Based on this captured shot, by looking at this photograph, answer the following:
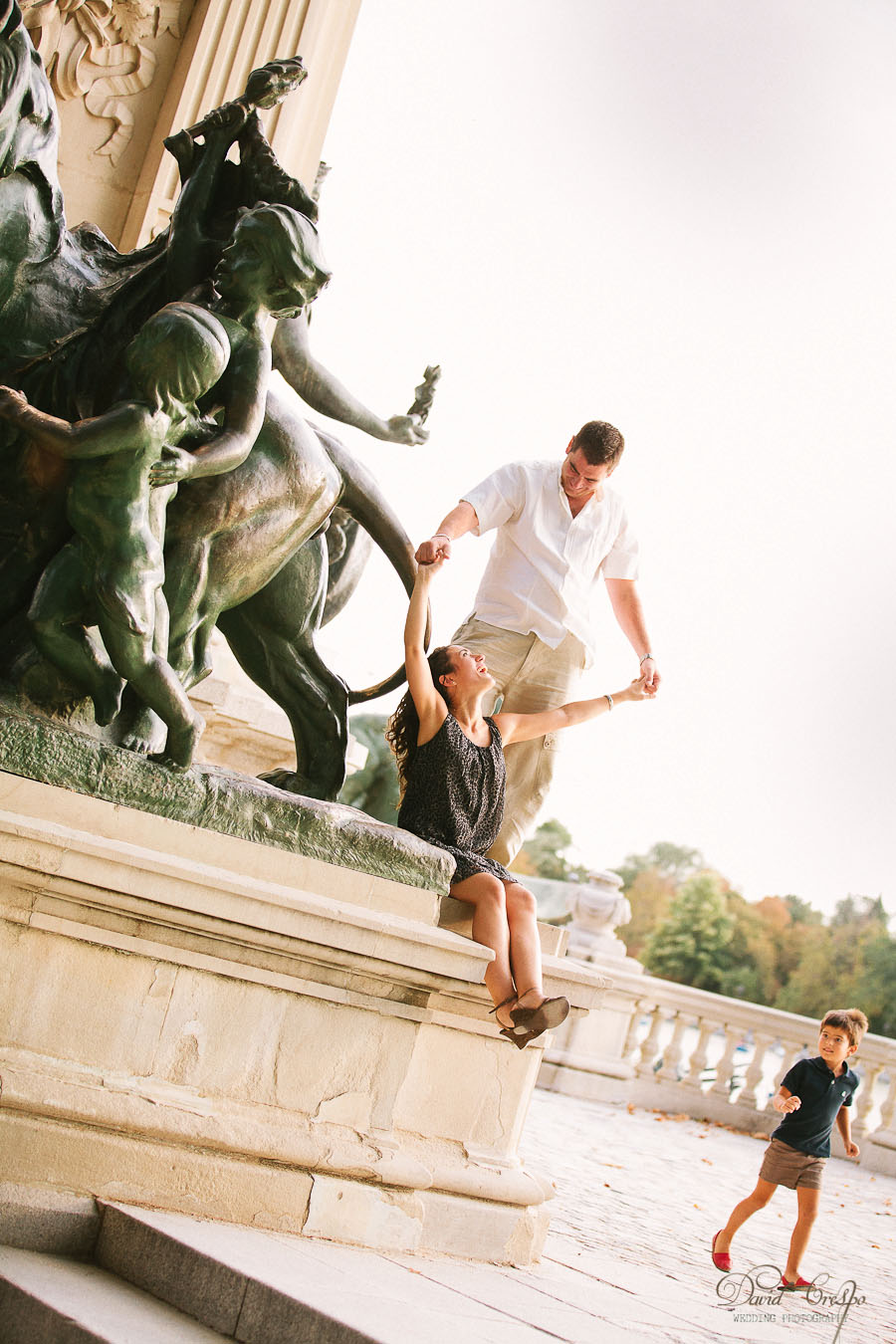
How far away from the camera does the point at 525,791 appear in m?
4.17

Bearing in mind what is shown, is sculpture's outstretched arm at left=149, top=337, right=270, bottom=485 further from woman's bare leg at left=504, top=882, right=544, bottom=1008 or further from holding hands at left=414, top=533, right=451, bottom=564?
woman's bare leg at left=504, top=882, right=544, bottom=1008

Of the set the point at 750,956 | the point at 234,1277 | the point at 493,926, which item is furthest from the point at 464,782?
the point at 750,956

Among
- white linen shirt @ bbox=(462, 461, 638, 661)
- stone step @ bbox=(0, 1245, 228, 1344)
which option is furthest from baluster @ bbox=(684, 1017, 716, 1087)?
stone step @ bbox=(0, 1245, 228, 1344)

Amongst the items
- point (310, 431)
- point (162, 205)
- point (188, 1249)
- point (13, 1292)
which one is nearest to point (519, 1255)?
point (188, 1249)

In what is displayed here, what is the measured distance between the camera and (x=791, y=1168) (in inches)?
172

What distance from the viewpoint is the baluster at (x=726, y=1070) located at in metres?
9.65

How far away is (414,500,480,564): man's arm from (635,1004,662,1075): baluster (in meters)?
6.56

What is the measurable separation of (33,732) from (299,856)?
25.4 inches

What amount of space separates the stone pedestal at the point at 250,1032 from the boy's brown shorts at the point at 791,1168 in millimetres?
1331

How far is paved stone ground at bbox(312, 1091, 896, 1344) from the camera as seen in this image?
8.59 feet

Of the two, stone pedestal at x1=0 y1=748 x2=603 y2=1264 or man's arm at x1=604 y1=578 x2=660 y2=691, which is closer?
stone pedestal at x1=0 y1=748 x2=603 y2=1264

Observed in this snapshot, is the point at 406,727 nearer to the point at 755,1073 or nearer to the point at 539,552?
the point at 539,552

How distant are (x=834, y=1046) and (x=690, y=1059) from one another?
5.45 m

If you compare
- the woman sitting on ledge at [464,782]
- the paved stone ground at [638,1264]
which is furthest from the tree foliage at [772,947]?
the woman sitting on ledge at [464,782]
